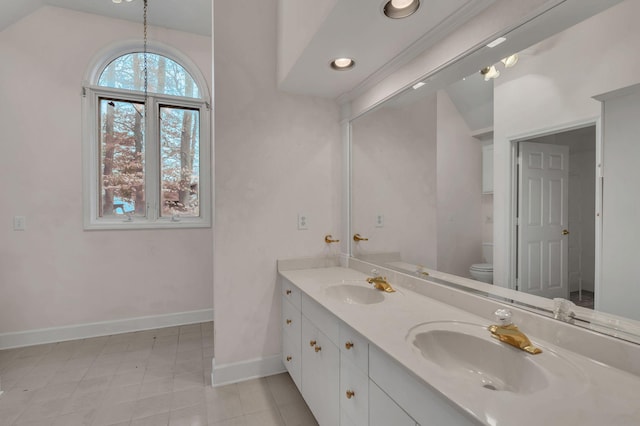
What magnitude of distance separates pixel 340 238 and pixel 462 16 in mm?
1603

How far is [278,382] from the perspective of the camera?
2.13 metres

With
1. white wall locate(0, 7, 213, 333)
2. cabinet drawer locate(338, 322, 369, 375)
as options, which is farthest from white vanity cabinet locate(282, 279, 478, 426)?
white wall locate(0, 7, 213, 333)

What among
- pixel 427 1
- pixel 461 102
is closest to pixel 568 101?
pixel 461 102

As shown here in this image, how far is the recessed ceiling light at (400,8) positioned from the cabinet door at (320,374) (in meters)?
1.48

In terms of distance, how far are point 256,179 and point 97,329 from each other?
232 cm

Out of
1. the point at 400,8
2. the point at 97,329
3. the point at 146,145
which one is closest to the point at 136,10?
the point at 146,145

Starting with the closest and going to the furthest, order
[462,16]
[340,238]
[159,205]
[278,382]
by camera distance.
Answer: [462,16] → [278,382] → [340,238] → [159,205]

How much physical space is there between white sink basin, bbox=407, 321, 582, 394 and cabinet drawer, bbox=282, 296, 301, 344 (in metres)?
0.92

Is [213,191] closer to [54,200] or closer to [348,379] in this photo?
[348,379]

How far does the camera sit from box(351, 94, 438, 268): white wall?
1.68 meters

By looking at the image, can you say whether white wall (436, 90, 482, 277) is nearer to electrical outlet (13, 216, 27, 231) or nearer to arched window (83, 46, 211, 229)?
arched window (83, 46, 211, 229)

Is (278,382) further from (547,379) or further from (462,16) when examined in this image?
(462,16)

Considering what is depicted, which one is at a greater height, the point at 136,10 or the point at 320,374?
the point at 136,10

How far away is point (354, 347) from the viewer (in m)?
1.20
